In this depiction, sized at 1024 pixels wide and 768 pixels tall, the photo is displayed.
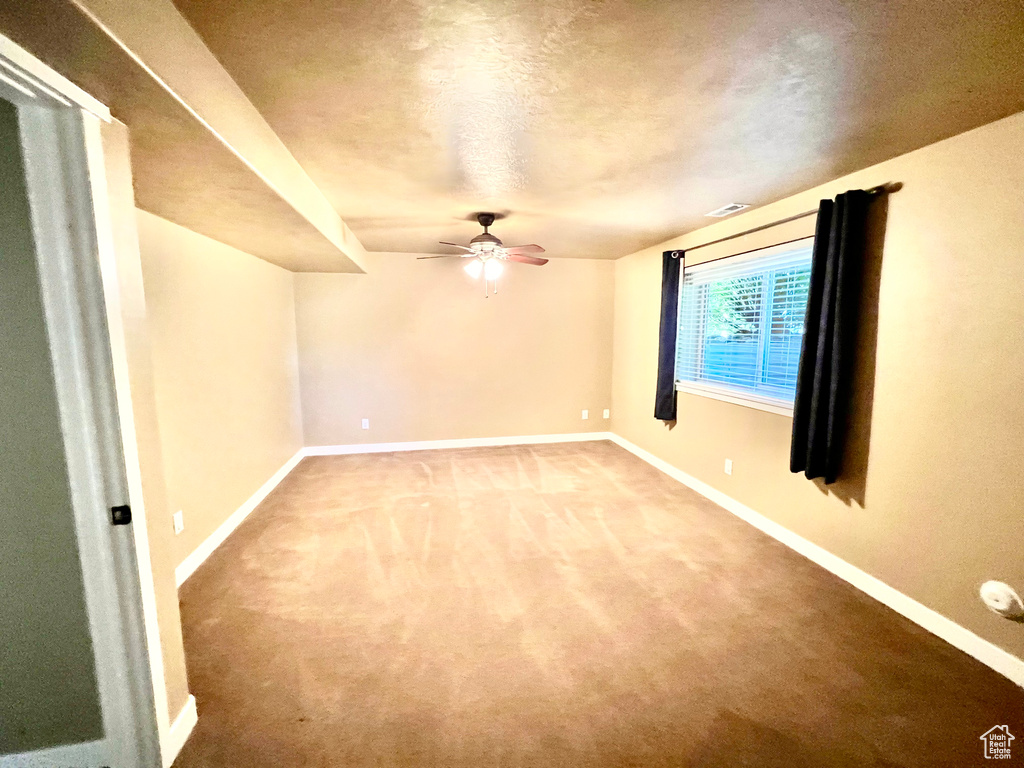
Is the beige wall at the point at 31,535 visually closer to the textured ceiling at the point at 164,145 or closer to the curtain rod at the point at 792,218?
the textured ceiling at the point at 164,145

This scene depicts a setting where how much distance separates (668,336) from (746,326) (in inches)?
33.2

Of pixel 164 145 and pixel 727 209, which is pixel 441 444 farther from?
pixel 164 145

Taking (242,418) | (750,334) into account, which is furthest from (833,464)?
(242,418)

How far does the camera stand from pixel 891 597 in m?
2.18

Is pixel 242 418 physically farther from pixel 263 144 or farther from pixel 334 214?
pixel 263 144

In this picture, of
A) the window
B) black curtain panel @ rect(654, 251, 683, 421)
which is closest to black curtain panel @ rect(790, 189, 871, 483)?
the window

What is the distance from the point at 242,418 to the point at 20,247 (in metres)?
2.37

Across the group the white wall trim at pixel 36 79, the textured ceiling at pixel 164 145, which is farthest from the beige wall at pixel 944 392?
the white wall trim at pixel 36 79

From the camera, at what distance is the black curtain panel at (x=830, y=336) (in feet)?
7.35

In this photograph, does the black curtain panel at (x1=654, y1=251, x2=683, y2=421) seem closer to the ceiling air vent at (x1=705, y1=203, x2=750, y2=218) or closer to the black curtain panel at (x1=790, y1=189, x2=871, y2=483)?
the ceiling air vent at (x1=705, y1=203, x2=750, y2=218)

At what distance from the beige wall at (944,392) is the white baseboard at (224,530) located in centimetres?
350

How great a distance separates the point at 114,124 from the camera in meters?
1.24

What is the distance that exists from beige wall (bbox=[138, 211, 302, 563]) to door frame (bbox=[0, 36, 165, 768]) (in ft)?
0.65

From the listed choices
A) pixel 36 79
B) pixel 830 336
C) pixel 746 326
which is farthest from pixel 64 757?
pixel 746 326
